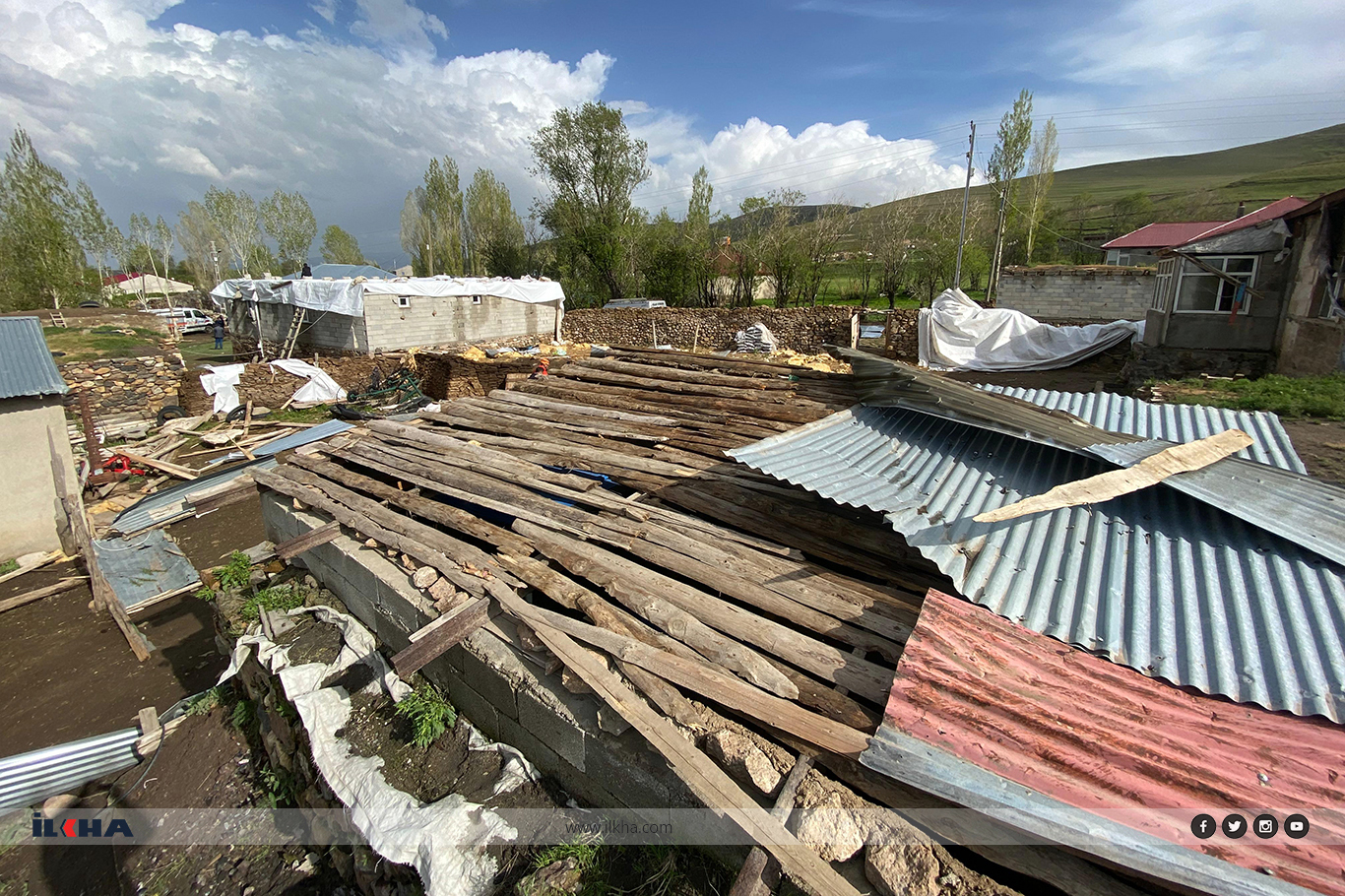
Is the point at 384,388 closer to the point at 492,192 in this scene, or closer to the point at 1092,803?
the point at 1092,803

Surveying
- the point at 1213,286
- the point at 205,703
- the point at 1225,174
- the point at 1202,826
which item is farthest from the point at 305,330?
the point at 1225,174

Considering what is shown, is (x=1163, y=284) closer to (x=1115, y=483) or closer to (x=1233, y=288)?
(x=1233, y=288)

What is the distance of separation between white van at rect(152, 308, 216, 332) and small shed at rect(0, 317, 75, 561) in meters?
32.9

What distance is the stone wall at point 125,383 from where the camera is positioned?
17.9 m

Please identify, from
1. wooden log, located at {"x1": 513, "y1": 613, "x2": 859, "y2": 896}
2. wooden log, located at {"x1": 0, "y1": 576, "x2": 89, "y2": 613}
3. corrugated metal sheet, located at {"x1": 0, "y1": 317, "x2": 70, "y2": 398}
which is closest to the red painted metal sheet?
wooden log, located at {"x1": 513, "y1": 613, "x2": 859, "y2": 896}

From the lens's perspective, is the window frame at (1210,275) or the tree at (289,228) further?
the tree at (289,228)

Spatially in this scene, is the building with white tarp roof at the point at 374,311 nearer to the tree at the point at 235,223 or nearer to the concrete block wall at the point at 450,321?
the concrete block wall at the point at 450,321

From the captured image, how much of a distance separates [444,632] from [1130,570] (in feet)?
13.4

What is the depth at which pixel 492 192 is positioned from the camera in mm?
43438

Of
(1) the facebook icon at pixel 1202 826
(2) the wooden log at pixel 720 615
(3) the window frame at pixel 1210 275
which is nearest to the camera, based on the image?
(1) the facebook icon at pixel 1202 826

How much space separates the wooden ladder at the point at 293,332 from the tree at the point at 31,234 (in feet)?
80.6

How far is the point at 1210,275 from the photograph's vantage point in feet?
46.1

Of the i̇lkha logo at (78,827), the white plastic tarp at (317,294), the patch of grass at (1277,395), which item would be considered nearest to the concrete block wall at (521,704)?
the i̇lkha logo at (78,827)

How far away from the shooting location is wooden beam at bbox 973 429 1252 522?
3.09 metres
